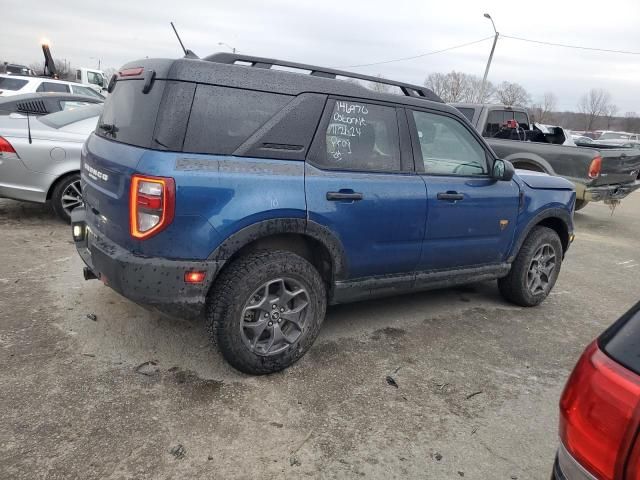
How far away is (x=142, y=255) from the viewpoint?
2.83 meters

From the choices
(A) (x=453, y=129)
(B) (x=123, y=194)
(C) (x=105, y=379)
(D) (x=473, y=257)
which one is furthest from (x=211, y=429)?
(A) (x=453, y=129)

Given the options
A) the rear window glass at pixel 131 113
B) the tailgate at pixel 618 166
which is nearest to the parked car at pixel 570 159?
the tailgate at pixel 618 166

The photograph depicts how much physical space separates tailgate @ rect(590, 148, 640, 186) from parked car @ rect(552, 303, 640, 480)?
320 inches

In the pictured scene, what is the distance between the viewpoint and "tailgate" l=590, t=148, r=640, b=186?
860cm

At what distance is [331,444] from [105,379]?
142 centimetres

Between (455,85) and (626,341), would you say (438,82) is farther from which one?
(626,341)

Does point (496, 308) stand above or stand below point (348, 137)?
below

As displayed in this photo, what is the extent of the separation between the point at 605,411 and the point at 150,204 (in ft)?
7.42

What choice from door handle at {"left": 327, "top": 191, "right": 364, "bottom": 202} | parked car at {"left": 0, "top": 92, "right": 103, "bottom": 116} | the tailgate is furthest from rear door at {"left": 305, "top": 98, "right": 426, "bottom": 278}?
the tailgate

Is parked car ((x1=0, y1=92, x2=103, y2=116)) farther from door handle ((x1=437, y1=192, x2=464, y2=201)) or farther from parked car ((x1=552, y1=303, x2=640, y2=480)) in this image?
parked car ((x1=552, y1=303, x2=640, y2=480))

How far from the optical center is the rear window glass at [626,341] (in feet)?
4.29

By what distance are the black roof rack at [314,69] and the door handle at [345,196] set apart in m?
0.84

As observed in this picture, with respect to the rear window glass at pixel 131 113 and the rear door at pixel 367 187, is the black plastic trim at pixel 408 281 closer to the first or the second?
the rear door at pixel 367 187

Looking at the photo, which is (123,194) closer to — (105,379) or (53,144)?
(105,379)
